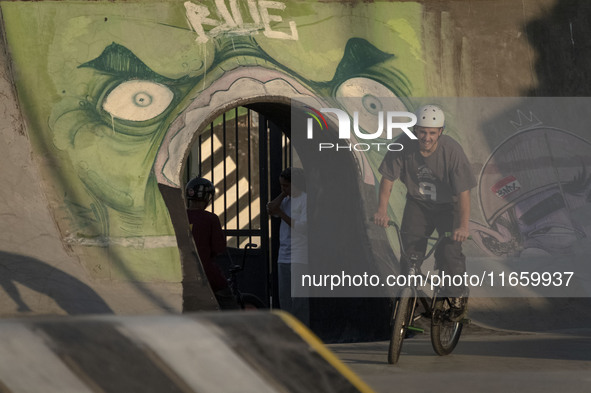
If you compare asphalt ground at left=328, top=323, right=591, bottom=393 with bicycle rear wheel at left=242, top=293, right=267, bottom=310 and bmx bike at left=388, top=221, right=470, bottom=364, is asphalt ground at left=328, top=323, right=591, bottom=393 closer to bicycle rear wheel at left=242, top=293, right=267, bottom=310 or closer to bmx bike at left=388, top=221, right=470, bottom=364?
bmx bike at left=388, top=221, right=470, bottom=364

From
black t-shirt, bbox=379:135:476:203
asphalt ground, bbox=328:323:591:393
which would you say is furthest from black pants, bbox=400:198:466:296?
asphalt ground, bbox=328:323:591:393

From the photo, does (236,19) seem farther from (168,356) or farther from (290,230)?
(168,356)

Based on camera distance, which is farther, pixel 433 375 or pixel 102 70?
pixel 102 70

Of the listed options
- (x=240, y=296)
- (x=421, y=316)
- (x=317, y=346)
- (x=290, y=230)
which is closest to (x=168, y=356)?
(x=317, y=346)

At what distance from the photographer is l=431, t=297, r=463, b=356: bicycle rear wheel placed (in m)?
8.28

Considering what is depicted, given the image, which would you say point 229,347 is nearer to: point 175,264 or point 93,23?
point 175,264

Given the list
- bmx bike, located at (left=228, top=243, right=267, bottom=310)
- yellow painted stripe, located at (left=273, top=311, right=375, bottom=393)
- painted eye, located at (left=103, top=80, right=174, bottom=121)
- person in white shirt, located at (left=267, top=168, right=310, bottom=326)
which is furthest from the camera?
painted eye, located at (left=103, top=80, right=174, bottom=121)

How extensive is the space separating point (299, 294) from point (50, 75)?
3.63 metres

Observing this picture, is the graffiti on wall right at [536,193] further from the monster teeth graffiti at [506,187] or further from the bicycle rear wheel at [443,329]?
the bicycle rear wheel at [443,329]

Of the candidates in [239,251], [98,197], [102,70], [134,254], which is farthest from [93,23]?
[239,251]

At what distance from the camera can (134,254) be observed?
10359mm

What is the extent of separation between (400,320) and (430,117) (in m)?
2.27

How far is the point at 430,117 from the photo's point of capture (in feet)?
29.9

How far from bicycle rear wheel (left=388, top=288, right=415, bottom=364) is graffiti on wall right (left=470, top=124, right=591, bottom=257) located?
10.7 feet
